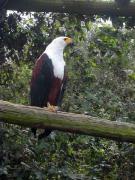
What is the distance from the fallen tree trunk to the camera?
3635 mm

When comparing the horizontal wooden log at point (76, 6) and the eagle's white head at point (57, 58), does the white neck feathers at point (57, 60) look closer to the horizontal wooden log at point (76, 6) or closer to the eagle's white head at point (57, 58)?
the eagle's white head at point (57, 58)

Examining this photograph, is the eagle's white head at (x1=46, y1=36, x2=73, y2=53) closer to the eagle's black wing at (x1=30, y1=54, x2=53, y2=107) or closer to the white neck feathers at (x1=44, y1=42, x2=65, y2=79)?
the white neck feathers at (x1=44, y1=42, x2=65, y2=79)

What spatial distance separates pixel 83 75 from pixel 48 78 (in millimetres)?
2261

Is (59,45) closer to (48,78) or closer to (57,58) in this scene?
(57,58)

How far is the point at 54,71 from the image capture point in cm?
425

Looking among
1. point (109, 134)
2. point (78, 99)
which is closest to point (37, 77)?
point (109, 134)

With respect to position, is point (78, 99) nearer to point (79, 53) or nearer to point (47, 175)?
point (79, 53)

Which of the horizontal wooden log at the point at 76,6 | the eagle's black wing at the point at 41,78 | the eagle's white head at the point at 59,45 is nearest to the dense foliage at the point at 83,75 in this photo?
the horizontal wooden log at the point at 76,6

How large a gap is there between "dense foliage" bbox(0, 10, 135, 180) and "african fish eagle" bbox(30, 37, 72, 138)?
5.06 feet

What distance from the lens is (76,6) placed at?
5289mm

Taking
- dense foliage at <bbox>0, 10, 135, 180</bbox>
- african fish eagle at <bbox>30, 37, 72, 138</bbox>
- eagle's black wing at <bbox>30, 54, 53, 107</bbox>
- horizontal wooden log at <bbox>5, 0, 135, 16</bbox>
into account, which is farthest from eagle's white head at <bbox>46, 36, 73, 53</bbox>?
dense foliage at <bbox>0, 10, 135, 180</bbox>

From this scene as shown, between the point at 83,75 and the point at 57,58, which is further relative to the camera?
the point at 83,75

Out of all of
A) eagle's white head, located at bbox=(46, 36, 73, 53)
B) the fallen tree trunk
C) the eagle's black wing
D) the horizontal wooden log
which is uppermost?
the horizontal wooden log

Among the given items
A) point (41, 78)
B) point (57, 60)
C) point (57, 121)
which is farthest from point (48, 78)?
point (57, 121)
